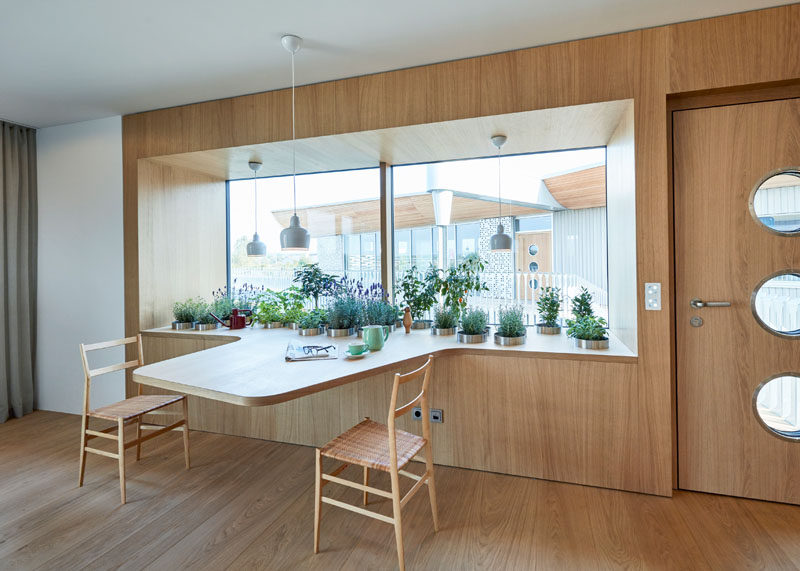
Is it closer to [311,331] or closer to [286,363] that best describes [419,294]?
[311,331]

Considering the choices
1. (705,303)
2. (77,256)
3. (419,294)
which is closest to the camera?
(705,303)

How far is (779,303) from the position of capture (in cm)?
230

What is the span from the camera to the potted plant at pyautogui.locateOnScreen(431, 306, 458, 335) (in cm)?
310

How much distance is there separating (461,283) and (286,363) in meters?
1.48

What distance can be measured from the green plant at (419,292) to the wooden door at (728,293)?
1.57m

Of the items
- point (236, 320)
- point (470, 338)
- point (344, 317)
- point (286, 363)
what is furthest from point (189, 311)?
point (470, 338)

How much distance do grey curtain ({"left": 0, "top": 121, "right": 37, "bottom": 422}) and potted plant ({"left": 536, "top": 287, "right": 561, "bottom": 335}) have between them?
14.5ft

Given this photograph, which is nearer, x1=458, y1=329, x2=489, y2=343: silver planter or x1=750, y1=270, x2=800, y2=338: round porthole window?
x1=750, y1=270, x2=800, y2=338: round porthole window

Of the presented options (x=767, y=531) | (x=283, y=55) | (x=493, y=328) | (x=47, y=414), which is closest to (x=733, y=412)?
(x=767, y=531)

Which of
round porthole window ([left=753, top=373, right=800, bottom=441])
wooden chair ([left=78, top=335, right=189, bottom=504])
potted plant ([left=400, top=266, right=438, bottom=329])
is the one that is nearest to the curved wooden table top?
potted plant ([left=400, top=266, right=438, bottom=329])

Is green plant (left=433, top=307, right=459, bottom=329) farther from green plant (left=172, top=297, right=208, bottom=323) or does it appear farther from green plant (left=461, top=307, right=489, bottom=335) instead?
green plant (left=172, top=297, right=208, bottom=323)

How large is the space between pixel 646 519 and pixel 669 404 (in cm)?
60

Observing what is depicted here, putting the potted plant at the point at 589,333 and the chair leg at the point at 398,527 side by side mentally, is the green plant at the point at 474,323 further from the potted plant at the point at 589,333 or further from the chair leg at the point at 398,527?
the chair leg at the point at 398,527

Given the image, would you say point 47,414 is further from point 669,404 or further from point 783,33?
point 783,33
